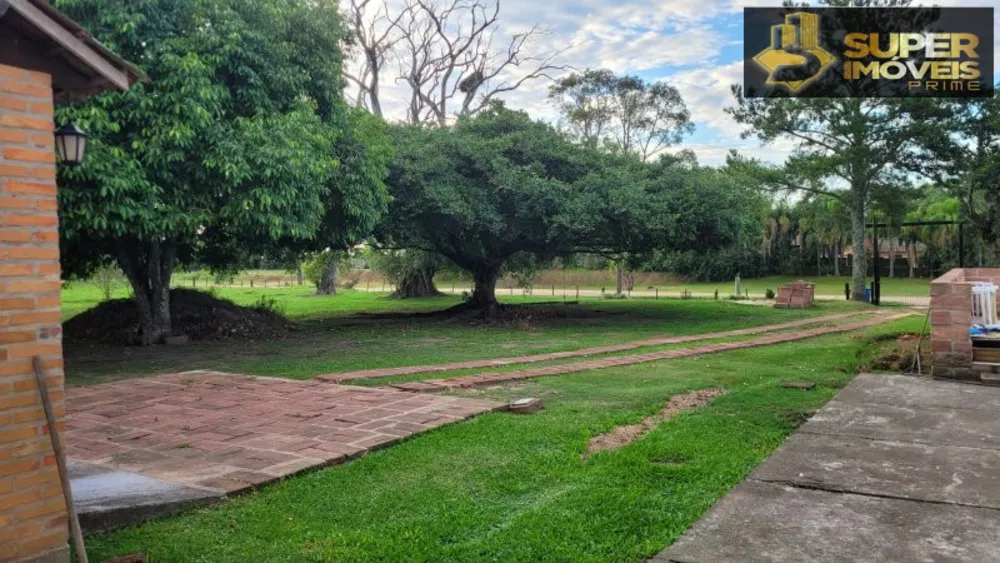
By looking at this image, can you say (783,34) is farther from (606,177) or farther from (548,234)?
(548,234)

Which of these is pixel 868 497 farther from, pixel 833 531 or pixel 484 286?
pixel 484 286

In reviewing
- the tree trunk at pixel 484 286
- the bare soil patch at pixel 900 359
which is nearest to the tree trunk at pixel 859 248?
the tree trunk at pixel 484 286

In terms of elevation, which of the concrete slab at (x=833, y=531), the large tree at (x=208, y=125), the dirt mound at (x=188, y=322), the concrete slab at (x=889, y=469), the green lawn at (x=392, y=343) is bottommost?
the green lawn at (x=392, y=343)

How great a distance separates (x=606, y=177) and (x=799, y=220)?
31963 millimetres

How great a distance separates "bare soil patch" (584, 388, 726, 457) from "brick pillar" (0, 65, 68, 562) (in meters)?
3.07

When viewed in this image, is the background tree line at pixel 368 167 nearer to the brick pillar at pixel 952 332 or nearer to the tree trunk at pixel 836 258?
the brick pillar at pixel 952 332

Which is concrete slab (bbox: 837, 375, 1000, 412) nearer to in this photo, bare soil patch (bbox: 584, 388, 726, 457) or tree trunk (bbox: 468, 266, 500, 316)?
bare soil patch (bbox: 584, 388, 726, 457)

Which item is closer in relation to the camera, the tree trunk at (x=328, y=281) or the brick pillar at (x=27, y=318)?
the brick pillar at (x=27, y=318)

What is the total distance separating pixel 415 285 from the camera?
103 feet

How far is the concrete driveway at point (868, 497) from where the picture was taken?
3064 mm

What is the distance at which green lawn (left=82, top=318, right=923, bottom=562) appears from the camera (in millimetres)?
3301

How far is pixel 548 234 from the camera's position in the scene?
49.2 ft

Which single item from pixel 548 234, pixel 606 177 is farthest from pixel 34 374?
pixel 606 177

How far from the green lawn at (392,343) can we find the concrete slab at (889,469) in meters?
5.83
